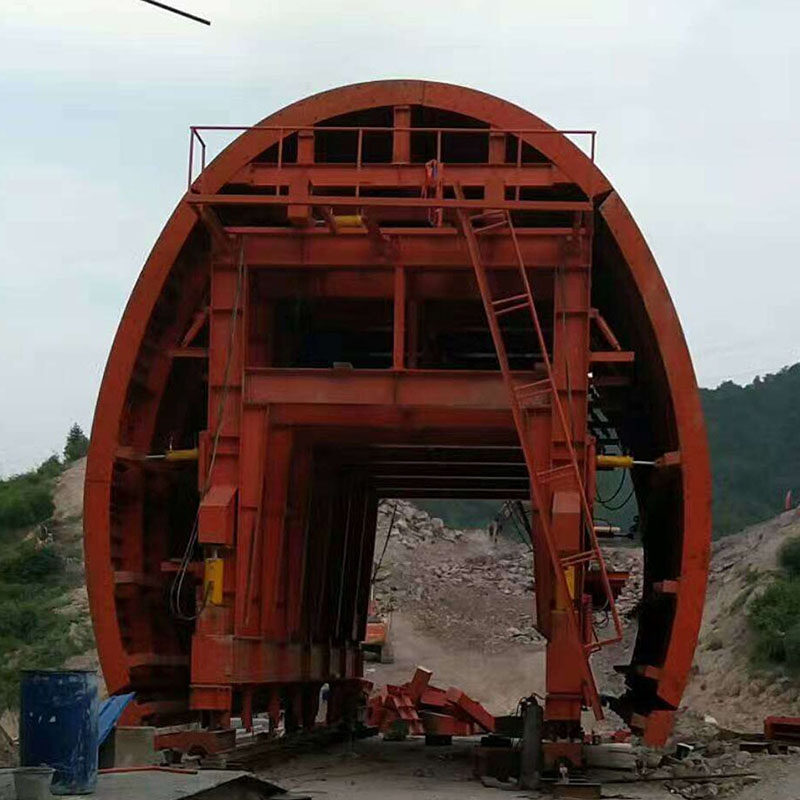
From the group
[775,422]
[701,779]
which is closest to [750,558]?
[701,779]

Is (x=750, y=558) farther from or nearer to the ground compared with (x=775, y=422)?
nearer to the ground

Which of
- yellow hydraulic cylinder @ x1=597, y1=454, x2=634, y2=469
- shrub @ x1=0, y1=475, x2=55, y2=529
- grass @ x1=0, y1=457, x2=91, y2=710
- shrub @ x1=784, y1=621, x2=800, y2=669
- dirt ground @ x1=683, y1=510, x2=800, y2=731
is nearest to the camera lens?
yellow hydraulic cylinder @ x1=597, y1=454, x2=634, y2=469

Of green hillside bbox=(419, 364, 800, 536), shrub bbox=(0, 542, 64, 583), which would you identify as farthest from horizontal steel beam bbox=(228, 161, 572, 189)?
green hillside bbox=(419, 364, 800, 536)

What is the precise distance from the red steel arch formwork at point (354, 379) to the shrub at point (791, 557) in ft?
68.0

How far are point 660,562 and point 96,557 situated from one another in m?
7.44

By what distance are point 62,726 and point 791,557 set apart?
1233 inches

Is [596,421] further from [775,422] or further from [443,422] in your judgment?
[775,422]

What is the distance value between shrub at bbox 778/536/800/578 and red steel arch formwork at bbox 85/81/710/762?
2072 cm

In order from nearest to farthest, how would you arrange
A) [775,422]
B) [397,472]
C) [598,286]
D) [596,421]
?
[598,286], [596,421], [397,472], [775,422]

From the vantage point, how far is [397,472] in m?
23.6

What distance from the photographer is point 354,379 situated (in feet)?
53.8

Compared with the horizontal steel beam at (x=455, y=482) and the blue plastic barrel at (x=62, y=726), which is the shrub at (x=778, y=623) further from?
the blue plastic barrel at (x=62, y=726)

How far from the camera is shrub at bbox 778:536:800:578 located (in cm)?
3859

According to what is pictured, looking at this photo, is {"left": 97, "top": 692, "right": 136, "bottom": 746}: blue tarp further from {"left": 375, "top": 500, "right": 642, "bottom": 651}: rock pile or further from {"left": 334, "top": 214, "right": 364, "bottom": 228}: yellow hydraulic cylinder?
{"left": 375, "top": 500, "right": 642, "bottom": 651}: rock pile
